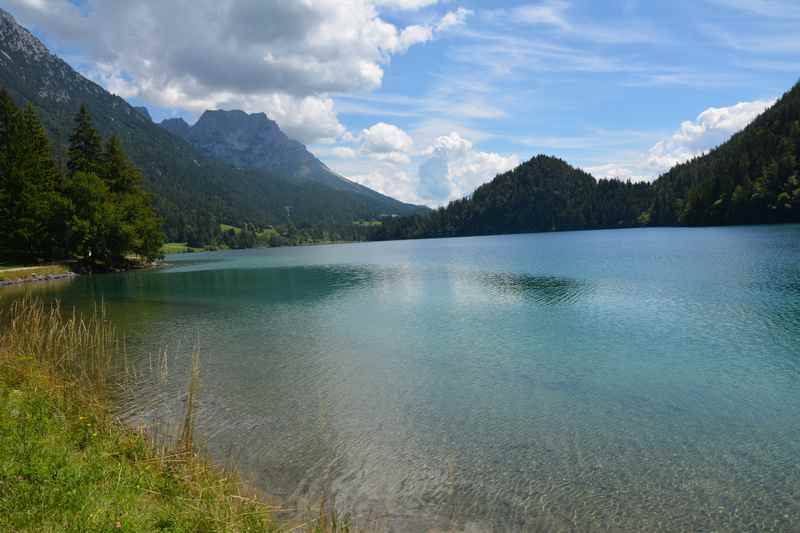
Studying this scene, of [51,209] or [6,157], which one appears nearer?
[6,157]

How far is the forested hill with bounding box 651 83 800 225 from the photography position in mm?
144875

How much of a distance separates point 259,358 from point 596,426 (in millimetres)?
15826

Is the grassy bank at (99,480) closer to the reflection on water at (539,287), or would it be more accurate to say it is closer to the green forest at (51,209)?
the reflection on water at (539,287)

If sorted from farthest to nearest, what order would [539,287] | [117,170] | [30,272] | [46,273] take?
[117,170]
[46,273]
[30,272]
[539,287]

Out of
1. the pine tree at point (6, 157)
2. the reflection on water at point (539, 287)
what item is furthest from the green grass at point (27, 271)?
the reflection on water at point (539, 287)

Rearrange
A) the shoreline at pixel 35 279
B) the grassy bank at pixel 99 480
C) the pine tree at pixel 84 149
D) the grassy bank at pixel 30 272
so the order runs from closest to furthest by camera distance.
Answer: the grassy bank at pixel 99 480 → the shoreline at pixel 35 279 → the grassy bank at pixel 30 272 → the pine tree at pixel 84 149

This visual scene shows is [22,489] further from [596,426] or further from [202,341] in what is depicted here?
[202,341]

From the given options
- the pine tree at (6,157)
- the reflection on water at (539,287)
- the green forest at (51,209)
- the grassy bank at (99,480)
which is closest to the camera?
the grassy bank at (99,480)

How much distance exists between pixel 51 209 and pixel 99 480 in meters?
79.2

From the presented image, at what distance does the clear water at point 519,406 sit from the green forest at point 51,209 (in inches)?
1799

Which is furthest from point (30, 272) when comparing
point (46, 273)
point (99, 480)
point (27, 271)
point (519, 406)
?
point (519, 406)

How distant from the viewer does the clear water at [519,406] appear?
10.5 m

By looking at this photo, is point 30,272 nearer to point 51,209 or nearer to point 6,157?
point 51,209

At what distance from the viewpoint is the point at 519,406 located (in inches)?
636
